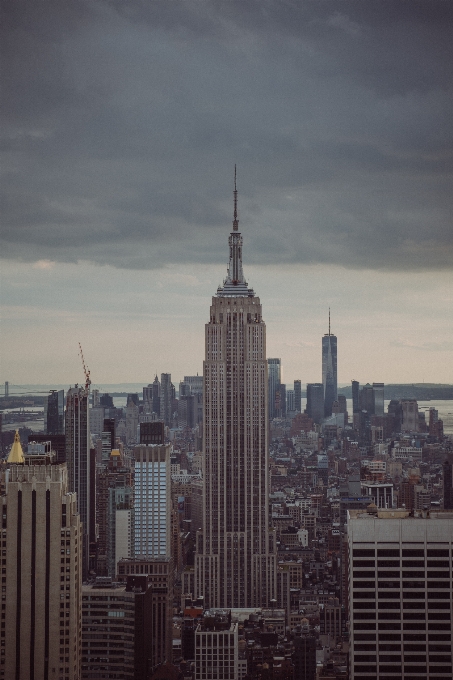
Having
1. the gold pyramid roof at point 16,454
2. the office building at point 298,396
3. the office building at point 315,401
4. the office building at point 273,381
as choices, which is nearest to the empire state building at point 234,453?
the office building at point 273,381

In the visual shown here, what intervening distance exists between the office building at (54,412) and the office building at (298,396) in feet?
11.8

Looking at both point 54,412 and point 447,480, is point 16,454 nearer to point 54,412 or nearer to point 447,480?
point 54,412

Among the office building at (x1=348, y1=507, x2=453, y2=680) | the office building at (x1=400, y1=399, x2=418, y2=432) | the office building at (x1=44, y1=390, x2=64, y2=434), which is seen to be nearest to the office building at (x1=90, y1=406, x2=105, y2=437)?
the office building at (x1=44, y1=390, x2=64, y2=434)

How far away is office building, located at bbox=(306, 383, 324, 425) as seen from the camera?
54.1ft

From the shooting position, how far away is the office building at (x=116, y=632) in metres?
10.2

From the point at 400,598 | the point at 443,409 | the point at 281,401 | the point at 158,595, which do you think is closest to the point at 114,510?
the point at 281,401

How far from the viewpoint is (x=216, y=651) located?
505 inches

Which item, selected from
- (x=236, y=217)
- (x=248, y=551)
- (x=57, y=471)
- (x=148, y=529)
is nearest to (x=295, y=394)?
(x=148, y=529)

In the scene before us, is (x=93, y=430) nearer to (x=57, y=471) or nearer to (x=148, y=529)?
(x=148, y=529)

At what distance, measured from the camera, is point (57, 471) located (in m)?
9.41

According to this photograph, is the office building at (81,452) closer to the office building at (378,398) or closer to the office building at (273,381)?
the office building at (273,381)

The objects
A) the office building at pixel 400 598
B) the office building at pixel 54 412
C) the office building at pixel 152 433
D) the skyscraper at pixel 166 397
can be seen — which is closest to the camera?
the office building at pixel 400 598

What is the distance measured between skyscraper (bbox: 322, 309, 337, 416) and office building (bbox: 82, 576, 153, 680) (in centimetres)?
368

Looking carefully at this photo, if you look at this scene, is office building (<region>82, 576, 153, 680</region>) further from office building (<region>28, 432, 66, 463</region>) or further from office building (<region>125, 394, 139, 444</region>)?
office building (<region>125, 394, 139, 444</region>)
